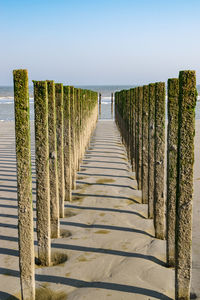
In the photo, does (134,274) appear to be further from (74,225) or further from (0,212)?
(0,212)

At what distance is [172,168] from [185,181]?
0.84 metres

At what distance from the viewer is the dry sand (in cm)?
380

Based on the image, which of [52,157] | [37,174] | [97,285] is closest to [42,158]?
[37,174]

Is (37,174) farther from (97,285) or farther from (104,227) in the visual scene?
(104,227)

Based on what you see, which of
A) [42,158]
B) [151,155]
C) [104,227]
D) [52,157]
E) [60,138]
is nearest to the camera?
[42,158]

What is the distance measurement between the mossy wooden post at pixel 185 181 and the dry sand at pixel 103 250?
341 millimetres

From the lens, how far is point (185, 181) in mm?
3416

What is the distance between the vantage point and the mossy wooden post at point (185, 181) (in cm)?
333

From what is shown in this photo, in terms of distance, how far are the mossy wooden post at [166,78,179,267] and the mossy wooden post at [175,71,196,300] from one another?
2.18 feet

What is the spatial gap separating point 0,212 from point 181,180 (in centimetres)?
386

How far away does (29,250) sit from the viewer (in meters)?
3.46

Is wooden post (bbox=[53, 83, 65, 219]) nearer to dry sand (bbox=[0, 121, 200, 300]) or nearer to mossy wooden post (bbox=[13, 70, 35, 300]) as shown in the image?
dry sand (bbox=[0, 121, 200, 300])

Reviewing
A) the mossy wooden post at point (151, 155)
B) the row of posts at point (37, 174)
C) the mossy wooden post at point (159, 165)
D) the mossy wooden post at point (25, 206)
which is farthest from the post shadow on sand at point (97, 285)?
the mossy wooden post at point (151, 155)

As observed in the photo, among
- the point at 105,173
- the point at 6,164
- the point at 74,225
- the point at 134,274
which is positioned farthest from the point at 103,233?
the point at 6,164
